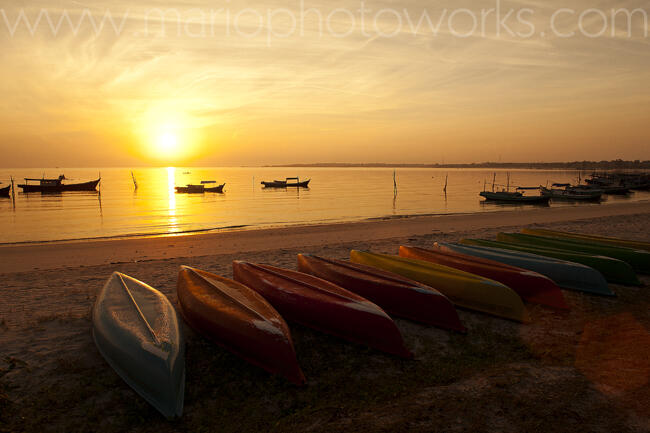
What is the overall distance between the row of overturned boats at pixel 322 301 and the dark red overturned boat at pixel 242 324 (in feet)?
0.04

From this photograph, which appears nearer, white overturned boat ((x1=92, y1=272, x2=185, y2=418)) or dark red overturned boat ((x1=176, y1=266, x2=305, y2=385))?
white overturned boat ((x1=92, y1=272, x2=185, y2=418))

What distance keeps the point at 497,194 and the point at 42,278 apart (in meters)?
35.1

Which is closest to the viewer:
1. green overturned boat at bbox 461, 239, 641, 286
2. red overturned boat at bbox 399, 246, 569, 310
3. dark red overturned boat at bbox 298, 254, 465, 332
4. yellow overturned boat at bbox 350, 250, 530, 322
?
dark red overturned boat at bbox 298, 254, 465, 332

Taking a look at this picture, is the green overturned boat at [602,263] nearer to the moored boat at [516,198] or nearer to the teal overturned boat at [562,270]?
the teal overturned boat at [562,270]

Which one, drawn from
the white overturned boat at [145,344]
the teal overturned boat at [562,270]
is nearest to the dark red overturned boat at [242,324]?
the white overturned boat at [145,344]

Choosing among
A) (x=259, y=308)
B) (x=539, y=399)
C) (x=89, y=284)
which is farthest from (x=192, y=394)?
(x=89, y=284)

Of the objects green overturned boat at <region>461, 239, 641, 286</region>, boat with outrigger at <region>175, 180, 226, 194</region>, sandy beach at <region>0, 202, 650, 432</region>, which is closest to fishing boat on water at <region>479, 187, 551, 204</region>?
green overturned boat at <region>461, 239, 641, 286</region>

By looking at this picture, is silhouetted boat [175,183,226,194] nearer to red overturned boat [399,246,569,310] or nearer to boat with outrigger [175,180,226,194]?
boat with outrigger [175,180,226,194]

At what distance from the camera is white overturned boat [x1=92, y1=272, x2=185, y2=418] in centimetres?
→ 342

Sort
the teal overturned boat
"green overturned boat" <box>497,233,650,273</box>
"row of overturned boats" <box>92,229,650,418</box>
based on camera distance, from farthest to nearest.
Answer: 1. "green overturned boat" <box>497,233,650,273</box>
2. the teal overturned boat
3. "row of overturned boats" <box>92,229,650,418</box>

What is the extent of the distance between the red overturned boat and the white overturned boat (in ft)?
15.9

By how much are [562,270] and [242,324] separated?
5.70m

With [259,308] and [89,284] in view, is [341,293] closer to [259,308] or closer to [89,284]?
[259,308]

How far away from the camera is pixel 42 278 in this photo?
8133 millimetres
